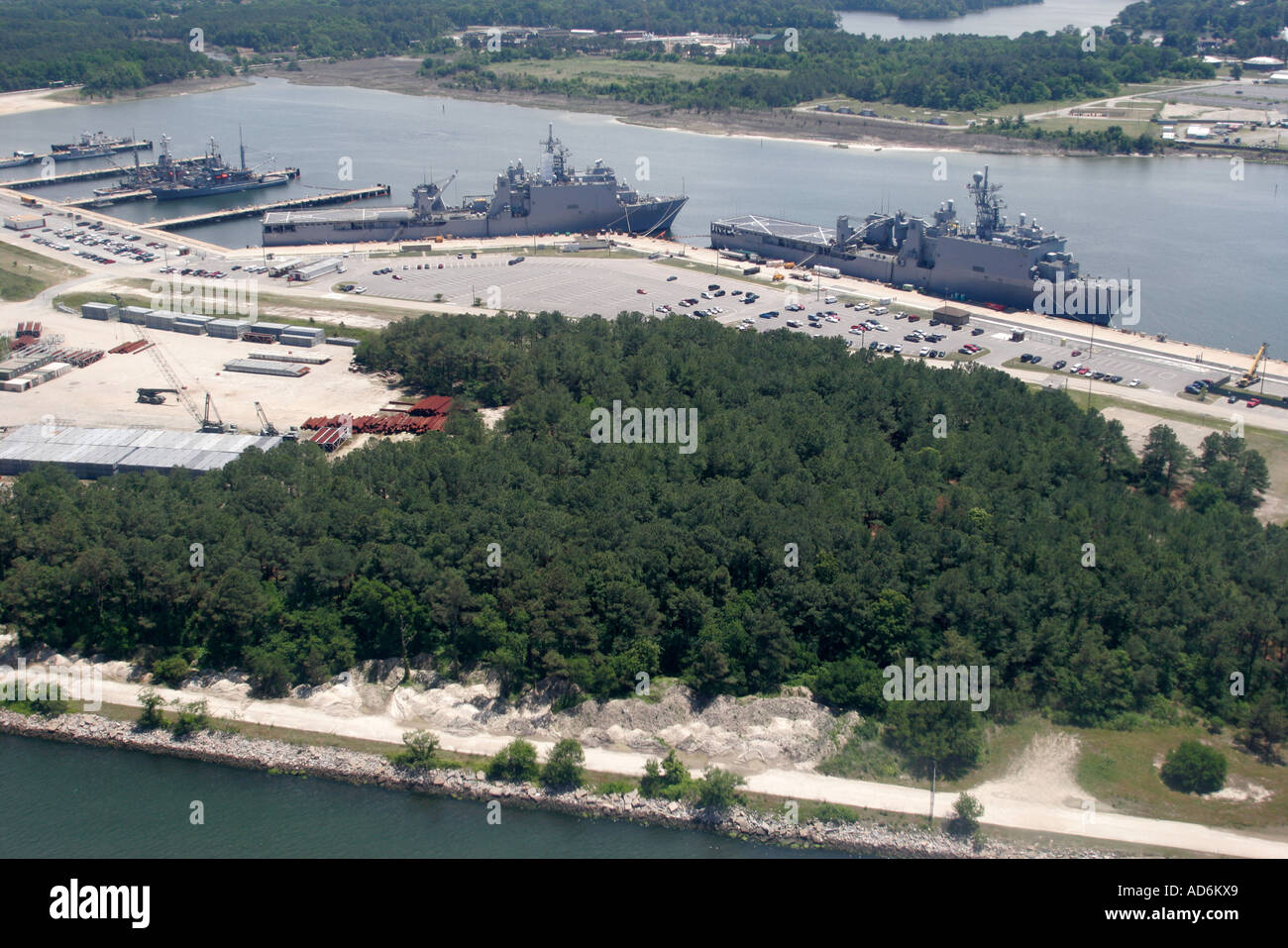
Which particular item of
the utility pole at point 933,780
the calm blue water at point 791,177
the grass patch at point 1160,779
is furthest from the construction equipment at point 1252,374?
the utility pole at point 933,780

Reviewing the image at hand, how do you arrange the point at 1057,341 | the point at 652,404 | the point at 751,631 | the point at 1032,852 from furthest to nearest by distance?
the point at 1057,341 < the point at 652,404 < the point at 751,631 < the point at 1032,852

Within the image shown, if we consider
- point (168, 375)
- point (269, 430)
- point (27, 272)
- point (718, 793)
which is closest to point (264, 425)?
point (269, 430)

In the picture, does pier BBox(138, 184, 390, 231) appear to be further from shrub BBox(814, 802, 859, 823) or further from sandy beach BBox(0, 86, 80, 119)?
shrub BBox(814, 802, 859, 823)

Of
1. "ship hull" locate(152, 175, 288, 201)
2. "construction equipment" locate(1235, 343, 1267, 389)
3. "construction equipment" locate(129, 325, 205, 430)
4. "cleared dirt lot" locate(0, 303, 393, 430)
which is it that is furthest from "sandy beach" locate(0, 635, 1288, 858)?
"ship hull" locate(152, 175, 288, 201)

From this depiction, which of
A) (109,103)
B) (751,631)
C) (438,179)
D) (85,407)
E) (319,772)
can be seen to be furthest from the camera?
(109,103)

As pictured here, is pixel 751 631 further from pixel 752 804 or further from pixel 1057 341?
pixel 1057 341

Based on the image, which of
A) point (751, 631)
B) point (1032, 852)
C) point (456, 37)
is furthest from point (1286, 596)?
point (456, 37)
